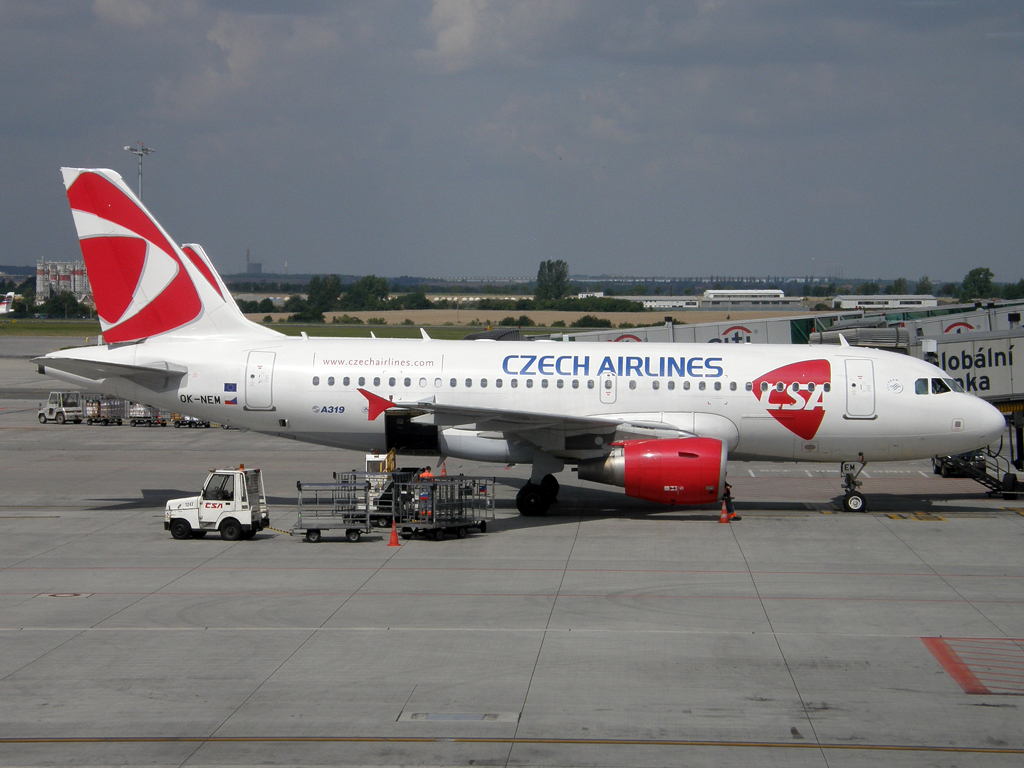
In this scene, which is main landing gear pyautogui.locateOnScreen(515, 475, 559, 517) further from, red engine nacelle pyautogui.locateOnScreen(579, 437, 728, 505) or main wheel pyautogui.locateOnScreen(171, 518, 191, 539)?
main wheel pyautogui.locateOnScreen(171, 518, 191, 539)

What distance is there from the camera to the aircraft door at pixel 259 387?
25750 mm

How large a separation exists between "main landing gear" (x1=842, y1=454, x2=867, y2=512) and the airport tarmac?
15.6 inches

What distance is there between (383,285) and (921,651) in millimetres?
155570

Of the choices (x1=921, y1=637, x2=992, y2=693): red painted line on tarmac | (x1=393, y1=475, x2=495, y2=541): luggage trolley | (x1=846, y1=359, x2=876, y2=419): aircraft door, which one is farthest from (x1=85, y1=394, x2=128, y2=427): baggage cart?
(x1=921, y1=637, x2=992, y2=693): red painted line on tarmac

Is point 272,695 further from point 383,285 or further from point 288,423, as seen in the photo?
point 383,285

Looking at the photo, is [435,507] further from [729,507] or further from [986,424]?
[986,424]

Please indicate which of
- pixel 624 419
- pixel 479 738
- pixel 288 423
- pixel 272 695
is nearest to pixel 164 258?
pixel 288 423

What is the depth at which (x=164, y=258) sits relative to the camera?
26.6m

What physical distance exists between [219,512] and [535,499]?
813cm

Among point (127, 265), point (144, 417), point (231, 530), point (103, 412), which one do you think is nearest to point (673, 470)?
point (231, 530)

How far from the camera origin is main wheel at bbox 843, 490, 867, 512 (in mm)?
25269

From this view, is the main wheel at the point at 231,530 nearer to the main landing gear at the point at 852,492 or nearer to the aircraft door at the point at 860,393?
the aircraft door at the point at 860,393

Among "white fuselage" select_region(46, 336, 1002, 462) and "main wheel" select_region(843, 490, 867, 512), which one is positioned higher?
"white fuselage" select_region(46, 336, 1002, 462)

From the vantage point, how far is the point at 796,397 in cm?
2491
